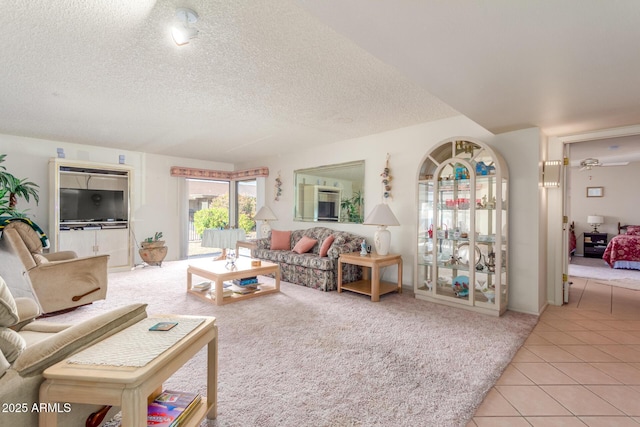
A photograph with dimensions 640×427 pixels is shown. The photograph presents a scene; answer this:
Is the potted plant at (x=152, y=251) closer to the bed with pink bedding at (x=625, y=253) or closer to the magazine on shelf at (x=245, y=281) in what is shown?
the magazine on shelf at (x=245, y=281)

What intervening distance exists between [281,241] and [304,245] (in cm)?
58

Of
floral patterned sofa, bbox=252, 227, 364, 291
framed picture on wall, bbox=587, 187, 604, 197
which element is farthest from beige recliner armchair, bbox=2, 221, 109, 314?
framed picture on wall, bbox=587, 187, 604, 197

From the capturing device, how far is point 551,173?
350 cm

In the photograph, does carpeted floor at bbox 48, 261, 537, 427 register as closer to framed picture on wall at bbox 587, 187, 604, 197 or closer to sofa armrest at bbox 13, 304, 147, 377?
sofa armrest at bbox 13, 304, 147, 377

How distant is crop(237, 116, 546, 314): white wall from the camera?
343 centimetres

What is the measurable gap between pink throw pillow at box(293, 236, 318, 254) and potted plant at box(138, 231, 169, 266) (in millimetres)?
2777

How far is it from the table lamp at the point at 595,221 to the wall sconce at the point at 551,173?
540 centimetres

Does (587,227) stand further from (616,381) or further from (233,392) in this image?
(233,392)

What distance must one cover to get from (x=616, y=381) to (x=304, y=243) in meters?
3.77

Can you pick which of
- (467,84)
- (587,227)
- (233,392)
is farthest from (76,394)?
(587,227)

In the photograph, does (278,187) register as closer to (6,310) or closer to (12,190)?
(12,190)

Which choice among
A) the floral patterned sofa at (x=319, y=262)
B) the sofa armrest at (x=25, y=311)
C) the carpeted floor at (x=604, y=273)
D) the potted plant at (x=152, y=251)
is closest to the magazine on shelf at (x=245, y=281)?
the floral patterned sofa at (x=319, y=262)

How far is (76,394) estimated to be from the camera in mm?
1042

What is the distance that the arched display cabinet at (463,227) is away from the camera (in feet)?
11.2
